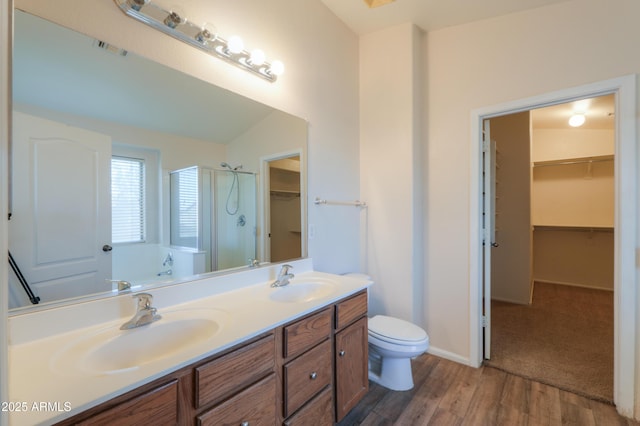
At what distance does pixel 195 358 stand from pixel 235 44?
1.46 meters

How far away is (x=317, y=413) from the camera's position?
133 cm

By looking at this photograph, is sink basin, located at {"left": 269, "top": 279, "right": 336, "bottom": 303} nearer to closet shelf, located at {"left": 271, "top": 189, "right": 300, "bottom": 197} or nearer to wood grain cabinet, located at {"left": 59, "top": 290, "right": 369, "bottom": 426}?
wood grain cabinet, located at {"left": 59, "top": 290, "right": 369, "bottom": 426}

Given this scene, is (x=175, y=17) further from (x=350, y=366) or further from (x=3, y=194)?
(x=350, y=366)

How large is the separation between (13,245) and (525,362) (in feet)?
10.6

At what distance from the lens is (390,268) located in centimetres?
247

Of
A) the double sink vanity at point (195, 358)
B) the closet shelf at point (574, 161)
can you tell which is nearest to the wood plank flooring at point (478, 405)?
the double sink vanity at point (195, 358)

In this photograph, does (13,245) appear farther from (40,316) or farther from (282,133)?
(282,133)

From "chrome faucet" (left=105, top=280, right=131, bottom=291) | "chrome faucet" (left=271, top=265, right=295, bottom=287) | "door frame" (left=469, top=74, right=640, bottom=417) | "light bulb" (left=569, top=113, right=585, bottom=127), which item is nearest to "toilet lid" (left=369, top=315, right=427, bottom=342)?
"chrome faucet" (left=271, top=265, right=295, bottom=287)

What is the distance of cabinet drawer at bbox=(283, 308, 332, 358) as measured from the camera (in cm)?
118

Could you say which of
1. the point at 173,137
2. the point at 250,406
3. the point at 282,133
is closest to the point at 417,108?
the point at 282,133

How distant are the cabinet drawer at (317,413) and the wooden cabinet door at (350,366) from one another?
0.08 m

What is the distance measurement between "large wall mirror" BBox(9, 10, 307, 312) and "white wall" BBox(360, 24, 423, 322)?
112 cm

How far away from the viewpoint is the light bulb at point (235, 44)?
4.76 feet

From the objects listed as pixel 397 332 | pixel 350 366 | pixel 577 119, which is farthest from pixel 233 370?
pixel 577 119
